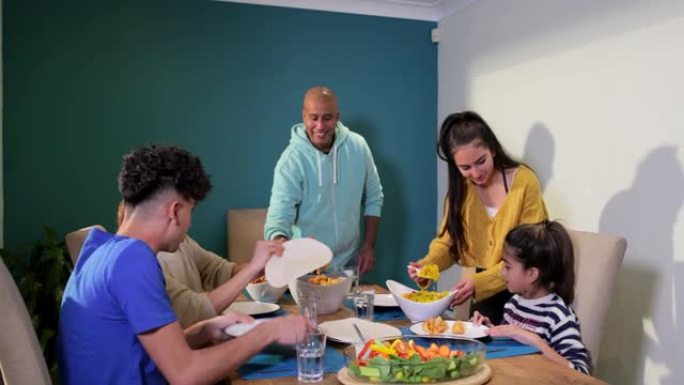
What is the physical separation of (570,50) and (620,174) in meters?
0.66

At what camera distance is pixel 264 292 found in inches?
76.9

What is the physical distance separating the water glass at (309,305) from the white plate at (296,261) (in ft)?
0.27

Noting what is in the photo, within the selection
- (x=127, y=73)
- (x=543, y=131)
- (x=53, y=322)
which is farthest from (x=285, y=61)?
(x=53, y=322)

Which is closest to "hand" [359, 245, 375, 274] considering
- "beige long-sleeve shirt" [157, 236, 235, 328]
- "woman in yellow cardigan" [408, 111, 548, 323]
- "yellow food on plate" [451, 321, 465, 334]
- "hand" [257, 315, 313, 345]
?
"woman in yellow cardigan" [408, 111, 548, 323]

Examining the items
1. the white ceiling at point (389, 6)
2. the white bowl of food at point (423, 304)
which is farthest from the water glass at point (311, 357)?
the white ceiling at point (389, 6)

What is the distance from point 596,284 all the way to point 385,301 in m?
0.67

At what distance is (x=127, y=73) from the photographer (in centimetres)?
322

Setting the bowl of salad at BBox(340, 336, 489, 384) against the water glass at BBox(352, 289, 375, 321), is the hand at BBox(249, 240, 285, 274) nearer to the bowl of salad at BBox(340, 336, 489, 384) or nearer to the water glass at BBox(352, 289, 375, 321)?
the water glass at BBox(352, 289, 375, 321)

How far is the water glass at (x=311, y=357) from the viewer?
1.22 m

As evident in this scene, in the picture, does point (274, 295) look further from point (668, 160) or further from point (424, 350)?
point (668, 160)

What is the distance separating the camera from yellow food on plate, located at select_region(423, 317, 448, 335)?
1524 millimetres

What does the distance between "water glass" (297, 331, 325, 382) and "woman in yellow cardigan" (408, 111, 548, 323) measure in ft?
2.54

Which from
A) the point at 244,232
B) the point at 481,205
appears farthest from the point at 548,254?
the point at 244,232

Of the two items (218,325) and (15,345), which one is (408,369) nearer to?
(218,325)
